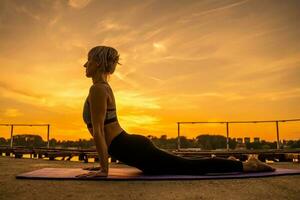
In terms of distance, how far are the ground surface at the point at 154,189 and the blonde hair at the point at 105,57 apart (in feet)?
4.44

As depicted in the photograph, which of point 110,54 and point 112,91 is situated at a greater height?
point 110,54

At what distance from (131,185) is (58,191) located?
69cm

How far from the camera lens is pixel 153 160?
3514 mm

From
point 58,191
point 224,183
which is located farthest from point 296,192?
point 58,191

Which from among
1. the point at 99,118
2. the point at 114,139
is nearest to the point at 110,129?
the point at 114,139

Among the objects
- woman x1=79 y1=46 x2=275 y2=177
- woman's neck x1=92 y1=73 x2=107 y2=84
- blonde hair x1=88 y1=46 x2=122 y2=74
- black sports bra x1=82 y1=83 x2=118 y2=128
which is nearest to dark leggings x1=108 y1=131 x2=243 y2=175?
woman x1=79 y1=46 x2=275 y2=177

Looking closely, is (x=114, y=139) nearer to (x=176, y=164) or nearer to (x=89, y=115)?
(x=89, y=115)

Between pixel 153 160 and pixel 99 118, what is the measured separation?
80cm

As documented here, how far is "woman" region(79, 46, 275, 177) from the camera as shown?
3371mm

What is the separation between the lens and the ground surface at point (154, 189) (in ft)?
7.62

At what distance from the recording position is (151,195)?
236 centimetres

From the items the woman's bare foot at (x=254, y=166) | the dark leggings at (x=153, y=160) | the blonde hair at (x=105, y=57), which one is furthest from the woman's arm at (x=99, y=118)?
the woman's bare foot at (x=254, y=166)

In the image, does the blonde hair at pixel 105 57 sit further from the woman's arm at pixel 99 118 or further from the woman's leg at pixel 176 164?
the woman's leg at pixel 176 164

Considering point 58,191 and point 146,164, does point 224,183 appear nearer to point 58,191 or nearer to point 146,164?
point 146,164
